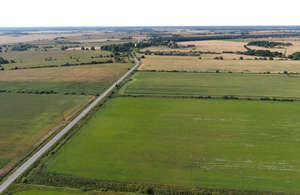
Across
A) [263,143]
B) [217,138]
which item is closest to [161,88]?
[217,138]

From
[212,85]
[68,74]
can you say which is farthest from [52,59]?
[212,85]

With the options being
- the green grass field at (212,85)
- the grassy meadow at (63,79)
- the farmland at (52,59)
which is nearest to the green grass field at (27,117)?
the grassy meadow at (63,79)

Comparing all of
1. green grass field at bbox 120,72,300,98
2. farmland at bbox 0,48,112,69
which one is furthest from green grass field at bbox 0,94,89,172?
farmland at bbox 0,48,112,69

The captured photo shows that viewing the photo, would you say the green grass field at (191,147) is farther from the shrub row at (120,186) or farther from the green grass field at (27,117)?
the green grass field at (27,117)

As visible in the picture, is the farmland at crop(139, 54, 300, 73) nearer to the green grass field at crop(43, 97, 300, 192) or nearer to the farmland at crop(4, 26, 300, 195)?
the farmland at crop(4, 26, 300, 195)

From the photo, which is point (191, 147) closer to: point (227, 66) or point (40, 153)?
point (40, 153)

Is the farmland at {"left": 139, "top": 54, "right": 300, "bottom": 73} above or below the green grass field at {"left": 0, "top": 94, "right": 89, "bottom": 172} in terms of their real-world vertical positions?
above

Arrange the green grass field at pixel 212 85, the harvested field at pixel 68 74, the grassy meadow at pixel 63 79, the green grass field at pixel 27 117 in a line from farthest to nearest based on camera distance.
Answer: the harvested field at pixel 68 74
the grassy meadow at pixel 63 79
the green grass field at pixel 212 85
the green grass field at pixel 27 117
